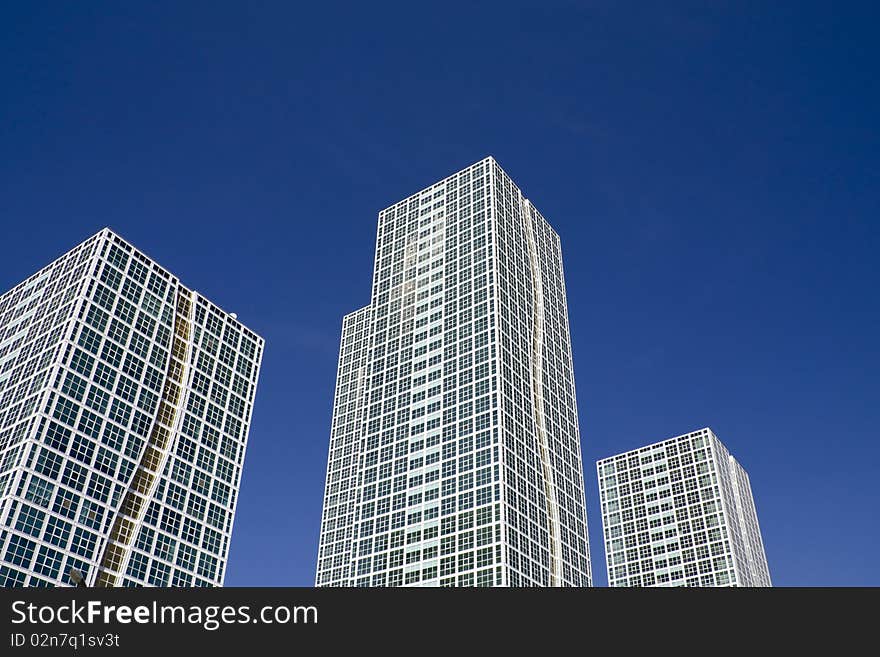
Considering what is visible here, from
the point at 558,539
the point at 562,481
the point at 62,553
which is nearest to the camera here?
the point at 62,553

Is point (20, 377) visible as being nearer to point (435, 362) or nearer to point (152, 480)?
point (152, 480)

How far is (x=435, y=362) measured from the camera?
186 meters

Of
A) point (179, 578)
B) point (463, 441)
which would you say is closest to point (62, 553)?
point (179, 578)

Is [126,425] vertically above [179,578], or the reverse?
[126,425]

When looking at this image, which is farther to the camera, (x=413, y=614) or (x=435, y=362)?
(x=435, y=362)

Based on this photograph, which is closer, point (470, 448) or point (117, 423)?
point (117, 423)

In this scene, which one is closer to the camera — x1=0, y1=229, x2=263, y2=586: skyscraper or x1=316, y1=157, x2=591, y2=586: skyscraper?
x1=0, y1=229, x2=263, y2=586: skyscraper

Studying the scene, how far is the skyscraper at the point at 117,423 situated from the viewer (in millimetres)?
137500

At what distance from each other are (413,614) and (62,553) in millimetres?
126436

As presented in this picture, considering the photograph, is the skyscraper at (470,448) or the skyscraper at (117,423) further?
the skyscraper at (470,448)

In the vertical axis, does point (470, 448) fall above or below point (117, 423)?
above

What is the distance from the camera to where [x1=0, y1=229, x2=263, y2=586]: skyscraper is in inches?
5413

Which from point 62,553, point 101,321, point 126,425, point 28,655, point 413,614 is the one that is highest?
point 101,321

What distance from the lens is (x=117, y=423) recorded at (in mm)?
153125
